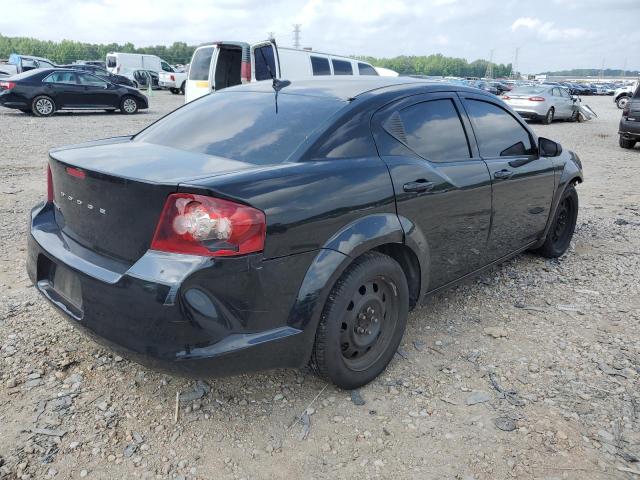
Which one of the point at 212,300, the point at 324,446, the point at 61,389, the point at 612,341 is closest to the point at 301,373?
the point at 324,446

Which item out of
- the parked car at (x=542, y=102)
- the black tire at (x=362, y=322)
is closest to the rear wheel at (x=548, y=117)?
the parked car at (x=542, y=102)

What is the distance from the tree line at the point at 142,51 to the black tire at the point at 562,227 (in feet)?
218

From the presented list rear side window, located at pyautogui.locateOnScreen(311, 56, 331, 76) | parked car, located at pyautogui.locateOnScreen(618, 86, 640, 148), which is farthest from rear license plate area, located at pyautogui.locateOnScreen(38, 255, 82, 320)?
parked car, located at pyautogui.locateOnScreen(618, 86, 640, 148)

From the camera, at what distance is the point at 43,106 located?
52.5ft

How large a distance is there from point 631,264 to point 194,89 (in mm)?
9995

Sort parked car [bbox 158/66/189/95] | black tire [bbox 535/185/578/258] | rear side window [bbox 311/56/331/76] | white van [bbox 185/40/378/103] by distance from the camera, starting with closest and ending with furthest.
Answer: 1. black tire [bbox 535/185/578/258]
2. white van [bbox 185/40/378/103]
3. rear side window [bbox 311/56/331/76]
4. parked car [bbox 158/66/189/95]

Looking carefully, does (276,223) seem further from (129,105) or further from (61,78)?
(129,105)

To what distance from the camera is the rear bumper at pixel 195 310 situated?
210cm

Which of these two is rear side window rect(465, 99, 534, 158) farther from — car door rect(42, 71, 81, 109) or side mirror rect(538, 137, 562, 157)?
car door rect(42, 71, 81, 109)

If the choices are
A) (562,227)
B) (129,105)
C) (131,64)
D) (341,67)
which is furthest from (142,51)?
(562,227)

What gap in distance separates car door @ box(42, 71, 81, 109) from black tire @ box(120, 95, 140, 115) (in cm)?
147

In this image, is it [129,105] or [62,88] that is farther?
[129,105]

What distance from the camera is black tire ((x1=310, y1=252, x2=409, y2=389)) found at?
253cm

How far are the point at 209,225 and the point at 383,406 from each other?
132 centimetres
